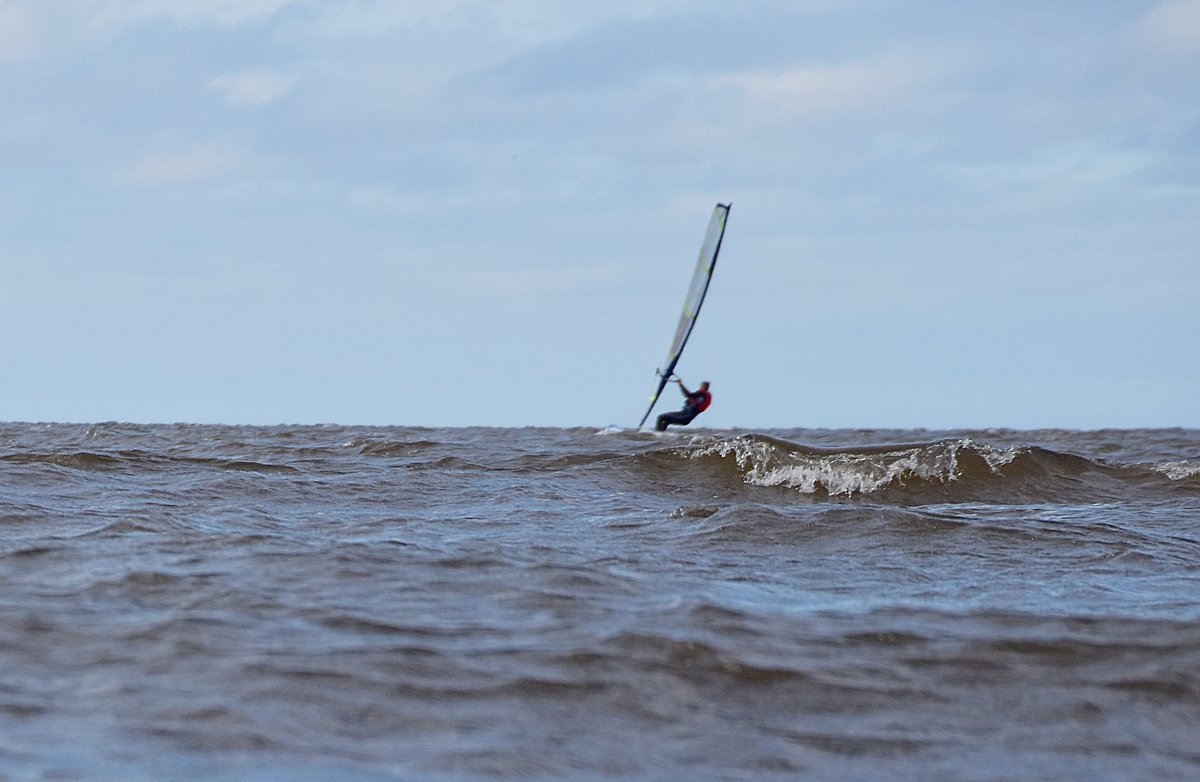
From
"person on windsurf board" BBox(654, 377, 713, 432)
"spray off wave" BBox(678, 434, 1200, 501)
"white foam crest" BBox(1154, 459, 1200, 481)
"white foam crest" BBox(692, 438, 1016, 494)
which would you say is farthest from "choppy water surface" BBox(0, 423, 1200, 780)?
"person on windsurf board" BBox(654, 377, 713, 432)

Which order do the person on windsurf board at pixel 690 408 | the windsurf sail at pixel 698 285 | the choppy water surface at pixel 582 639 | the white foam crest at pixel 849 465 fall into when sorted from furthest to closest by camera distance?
the person on windsurf board at pixel 690 408
the windsurf sail at pixel 698 285
the white foam crest at pixel 849 465
the choppy water surface at pixel 582 639

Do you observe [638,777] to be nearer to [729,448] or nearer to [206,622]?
[206,622]

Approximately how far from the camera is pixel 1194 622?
6.42m

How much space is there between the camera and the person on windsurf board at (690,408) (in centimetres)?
2600

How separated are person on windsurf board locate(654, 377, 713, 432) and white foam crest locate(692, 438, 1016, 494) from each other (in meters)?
10.2

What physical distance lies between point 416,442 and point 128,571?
39.5 feet

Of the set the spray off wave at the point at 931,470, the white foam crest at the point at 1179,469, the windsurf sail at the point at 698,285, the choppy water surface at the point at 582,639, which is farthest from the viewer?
the windsurf sail at the point at 698,285

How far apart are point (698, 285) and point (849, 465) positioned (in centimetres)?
962

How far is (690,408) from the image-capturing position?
26.1 metres

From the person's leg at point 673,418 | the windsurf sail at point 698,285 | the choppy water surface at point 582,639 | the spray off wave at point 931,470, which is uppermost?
the windsurf sail at point 698,285

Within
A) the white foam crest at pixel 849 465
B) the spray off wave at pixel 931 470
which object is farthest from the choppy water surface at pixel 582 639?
the white foam crest at pixel 849 465

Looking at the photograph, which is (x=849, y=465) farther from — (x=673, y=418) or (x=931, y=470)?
(x=673, y=418)

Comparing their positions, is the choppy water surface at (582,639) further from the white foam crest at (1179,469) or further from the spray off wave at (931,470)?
the white foam crest at (1179,469)

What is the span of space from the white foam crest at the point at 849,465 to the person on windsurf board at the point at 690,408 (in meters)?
10.2
